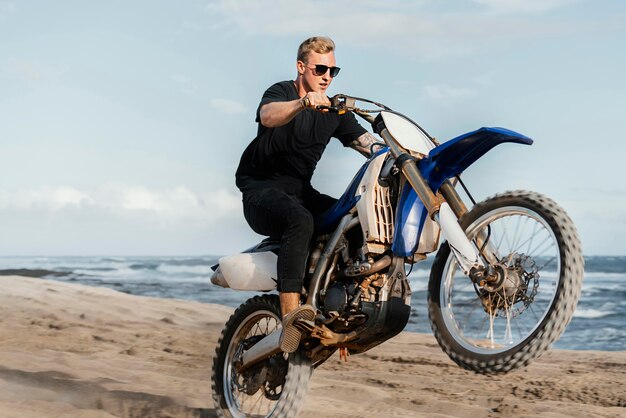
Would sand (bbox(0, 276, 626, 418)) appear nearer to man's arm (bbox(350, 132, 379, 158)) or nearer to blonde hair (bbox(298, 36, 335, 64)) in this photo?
man's arm (bbox(350, 132, 379, 158))

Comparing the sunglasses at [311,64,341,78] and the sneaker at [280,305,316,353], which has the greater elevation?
the sunglasses at [311,64,341,78]

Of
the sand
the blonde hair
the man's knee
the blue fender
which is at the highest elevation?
the blonde hair

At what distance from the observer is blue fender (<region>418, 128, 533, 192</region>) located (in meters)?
4.26

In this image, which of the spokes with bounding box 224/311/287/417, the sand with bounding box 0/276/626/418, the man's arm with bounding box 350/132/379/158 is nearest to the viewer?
the spokes with bounding box 224/311/287/417

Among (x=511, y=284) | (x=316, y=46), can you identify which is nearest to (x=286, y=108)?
(x=316, y=46)

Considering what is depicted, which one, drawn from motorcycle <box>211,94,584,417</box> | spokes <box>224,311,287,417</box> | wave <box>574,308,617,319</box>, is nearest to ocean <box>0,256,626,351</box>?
wave <box>574,308,617,319</box>

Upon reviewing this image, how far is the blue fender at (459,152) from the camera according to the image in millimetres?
4258

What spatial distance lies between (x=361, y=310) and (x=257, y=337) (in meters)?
1.22

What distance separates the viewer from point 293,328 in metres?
4.94

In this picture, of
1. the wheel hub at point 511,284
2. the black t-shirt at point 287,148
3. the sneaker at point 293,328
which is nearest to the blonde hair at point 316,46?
the black t-shirt at point 287,148

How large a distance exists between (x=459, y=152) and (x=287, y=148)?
131cm

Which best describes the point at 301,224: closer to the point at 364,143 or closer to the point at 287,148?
the point at 287,148

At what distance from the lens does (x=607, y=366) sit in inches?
355

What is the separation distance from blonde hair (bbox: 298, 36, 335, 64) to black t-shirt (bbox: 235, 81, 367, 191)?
210 mm
